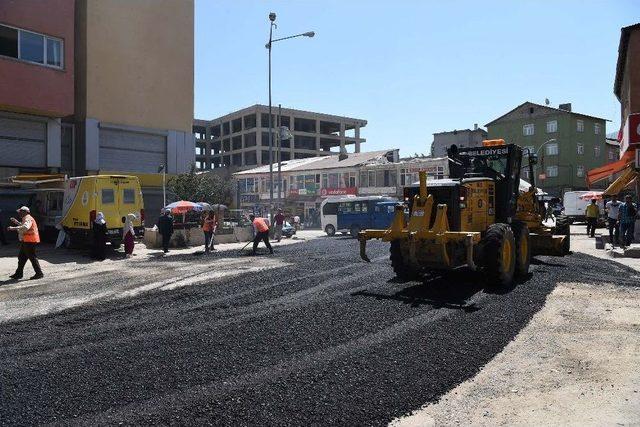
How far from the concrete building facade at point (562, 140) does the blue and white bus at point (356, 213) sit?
33438mm

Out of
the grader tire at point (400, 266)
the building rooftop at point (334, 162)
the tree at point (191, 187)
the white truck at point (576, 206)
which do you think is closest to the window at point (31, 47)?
the tree at point (191, 187)

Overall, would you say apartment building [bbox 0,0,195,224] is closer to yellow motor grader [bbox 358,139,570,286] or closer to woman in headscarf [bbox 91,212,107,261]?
woman in headscarf [bbox 91,212,107,261]

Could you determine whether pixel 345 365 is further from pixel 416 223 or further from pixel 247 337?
pixel 416 223

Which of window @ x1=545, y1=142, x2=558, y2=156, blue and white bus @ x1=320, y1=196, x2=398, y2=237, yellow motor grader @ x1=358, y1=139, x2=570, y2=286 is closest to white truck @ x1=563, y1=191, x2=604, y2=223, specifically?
blue and white bus @ x1=320, y1=196, x2=398, y2=237

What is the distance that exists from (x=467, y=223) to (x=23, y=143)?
22505mm

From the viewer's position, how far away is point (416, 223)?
966 centimetres

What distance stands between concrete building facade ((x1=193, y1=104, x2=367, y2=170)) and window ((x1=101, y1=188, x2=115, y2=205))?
6279cm

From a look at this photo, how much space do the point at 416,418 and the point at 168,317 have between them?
4.65 metres

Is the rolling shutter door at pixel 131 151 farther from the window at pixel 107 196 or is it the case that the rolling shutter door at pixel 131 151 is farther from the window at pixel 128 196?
the window at pixel 107 196

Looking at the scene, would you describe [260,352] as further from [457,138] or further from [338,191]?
[457,138]

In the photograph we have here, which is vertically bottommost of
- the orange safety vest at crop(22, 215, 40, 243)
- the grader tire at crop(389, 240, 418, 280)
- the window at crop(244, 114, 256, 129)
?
the grader tire at crop(389, 240, 418, 280)

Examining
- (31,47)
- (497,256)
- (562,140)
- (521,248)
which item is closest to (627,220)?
(521,248)

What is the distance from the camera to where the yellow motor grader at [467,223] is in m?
9.46

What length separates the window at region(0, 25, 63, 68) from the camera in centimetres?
2220
